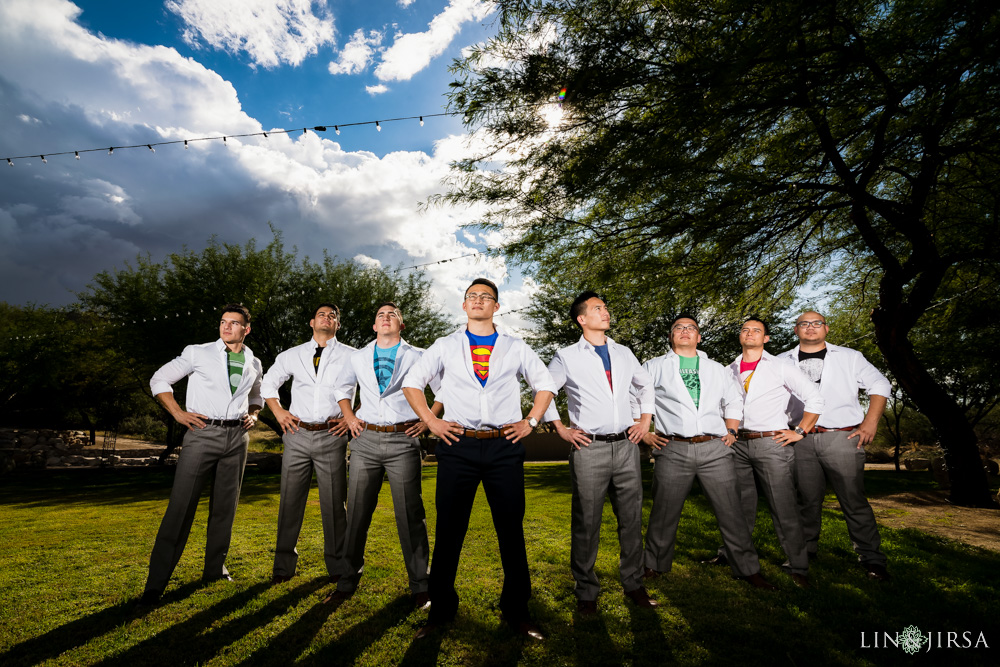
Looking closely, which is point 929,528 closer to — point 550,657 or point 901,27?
point 901,27

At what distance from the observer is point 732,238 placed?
7879mm

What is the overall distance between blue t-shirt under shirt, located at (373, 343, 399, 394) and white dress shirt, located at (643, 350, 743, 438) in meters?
2.28

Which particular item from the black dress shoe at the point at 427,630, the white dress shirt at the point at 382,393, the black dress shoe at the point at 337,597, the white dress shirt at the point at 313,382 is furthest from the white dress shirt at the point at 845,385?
the black dress shoe at the point at 337,597

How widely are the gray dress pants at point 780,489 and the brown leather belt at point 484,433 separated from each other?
272 cm

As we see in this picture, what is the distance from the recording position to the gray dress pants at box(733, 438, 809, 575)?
4398 millimetres

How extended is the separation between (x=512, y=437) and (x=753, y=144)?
6.13 meters

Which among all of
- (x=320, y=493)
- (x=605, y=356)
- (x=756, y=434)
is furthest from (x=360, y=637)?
(x=756, y=434)

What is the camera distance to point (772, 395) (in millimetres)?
4559

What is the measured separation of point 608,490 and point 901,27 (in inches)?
238

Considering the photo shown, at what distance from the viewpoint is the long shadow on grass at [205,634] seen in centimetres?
304

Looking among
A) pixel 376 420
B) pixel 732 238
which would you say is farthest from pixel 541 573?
pixel 732 238

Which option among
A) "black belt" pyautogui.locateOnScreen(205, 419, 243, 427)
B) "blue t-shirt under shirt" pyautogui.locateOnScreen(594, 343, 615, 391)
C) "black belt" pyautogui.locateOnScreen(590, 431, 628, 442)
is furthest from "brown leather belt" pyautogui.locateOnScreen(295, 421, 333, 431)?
"blue t-shirt under shirt" pyautogui.locateOnScreen(594, 343, 615, 391)

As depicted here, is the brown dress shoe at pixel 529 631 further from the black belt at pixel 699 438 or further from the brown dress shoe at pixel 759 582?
the brown dress shoe at pixel 759 582

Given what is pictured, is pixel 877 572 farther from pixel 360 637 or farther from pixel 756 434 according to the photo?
pixel 360 637
